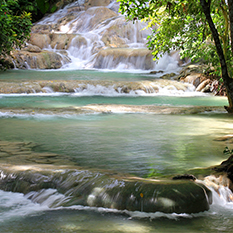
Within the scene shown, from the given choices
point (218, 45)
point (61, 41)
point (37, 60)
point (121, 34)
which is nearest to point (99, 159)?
point (218, 45)

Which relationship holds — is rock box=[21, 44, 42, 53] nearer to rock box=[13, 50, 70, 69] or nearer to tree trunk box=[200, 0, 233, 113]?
rock box=[13, 50, 70, 69]

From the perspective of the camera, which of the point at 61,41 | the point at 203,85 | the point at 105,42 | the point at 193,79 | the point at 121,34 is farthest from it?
the point at 121,34

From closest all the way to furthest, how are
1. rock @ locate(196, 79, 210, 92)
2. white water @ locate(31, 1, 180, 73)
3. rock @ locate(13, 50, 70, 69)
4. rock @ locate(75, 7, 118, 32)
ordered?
rock @ locate(196, 79, 210, 92)
rock @ locate(13, 50, 70, 69)
white water @ locate(31, 1, 180, 73)
rock @ locate(75, 7, 118, 32)

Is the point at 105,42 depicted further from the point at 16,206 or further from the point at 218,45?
the point at 16,206

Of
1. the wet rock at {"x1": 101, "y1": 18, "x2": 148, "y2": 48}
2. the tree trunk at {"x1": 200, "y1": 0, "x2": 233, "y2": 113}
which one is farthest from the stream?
the wet rock at {"x1": 101, "y1": 18, "x2": 148, "y2": 48}

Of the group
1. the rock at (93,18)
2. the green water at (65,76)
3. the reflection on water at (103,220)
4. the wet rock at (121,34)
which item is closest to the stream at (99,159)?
the reflection on water at (103,220)

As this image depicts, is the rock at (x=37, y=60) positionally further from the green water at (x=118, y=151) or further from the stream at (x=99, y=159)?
the green water at (x=118, y=151)

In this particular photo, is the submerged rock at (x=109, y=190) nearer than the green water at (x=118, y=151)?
No

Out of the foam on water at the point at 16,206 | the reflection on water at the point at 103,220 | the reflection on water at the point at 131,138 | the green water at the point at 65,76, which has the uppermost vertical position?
the green water at the point at 65,76

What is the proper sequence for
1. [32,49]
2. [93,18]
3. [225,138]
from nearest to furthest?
1. [225,138]
2. [32,49]
3. [93,18]

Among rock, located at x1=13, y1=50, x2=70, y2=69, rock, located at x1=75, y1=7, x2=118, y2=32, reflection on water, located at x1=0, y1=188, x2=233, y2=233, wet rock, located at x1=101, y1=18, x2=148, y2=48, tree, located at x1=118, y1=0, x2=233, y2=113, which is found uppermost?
rock, located at x1=75, y1=7, x2=118, y2=32

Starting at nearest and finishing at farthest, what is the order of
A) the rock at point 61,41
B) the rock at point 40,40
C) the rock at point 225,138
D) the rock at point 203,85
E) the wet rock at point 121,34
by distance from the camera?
the rock at point 225,138 < the rock at point 203,85 < the rock at point 40,40 < the rock at point 61,41 < the wet rock at point 121,34

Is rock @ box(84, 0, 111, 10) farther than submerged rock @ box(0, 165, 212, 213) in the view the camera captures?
Yes

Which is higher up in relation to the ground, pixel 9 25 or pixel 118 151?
pixel 9 25
